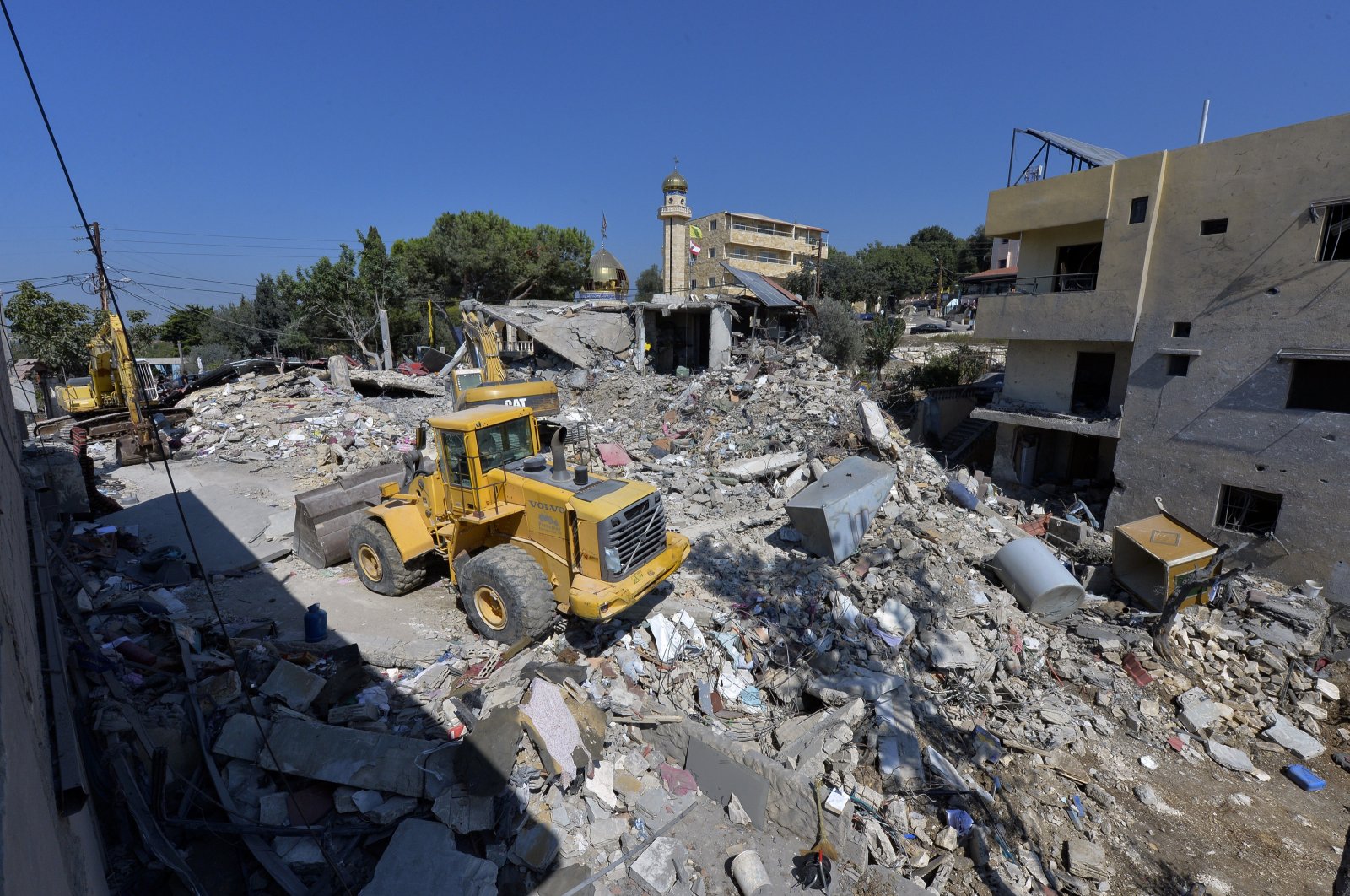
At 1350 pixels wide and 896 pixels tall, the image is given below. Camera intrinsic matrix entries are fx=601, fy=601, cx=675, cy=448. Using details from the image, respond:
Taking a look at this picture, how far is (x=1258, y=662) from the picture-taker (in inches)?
283

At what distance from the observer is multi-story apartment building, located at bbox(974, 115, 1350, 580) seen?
27.1ft

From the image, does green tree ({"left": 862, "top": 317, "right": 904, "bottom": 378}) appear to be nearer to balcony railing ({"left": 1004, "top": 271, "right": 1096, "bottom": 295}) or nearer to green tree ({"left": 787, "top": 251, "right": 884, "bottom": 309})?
balcony railing ({"left": 1004, "top": 271, "right": 1096, "bottom": 295})

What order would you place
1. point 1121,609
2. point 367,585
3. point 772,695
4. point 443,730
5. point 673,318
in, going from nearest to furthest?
1. point 443,730
2. point 772,695
3. point 367,585
4. point 1121,609
5. point 673,318

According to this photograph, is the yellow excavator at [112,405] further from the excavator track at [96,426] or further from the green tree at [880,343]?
the green tree at [880,343]

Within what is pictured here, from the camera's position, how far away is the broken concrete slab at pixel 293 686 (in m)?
4.33

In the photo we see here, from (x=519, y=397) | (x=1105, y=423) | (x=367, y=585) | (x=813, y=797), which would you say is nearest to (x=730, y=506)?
(x=519, y=397)

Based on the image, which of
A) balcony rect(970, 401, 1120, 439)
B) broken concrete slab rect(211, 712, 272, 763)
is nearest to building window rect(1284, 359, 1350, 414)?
balcony rect(970, 401, 1120, 439)

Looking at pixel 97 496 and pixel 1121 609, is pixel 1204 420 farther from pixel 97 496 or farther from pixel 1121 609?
pixel 97 496

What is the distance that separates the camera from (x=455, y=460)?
5723 mm

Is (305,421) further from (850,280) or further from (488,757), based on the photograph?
(850,280)

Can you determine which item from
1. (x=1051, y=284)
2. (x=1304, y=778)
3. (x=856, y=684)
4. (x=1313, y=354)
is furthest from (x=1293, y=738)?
(x=1051, y=284)

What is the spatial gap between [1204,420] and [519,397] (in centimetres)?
1044

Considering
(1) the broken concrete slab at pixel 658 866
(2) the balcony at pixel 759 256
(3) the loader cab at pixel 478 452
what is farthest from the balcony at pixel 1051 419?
(2) the balcony at pixel 759 256

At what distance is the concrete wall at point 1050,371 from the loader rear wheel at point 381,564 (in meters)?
11.7
